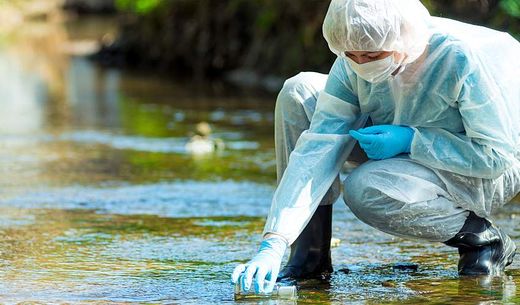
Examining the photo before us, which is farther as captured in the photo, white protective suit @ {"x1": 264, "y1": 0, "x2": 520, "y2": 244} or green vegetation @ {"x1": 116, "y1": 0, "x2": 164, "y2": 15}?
green vegetation @ {"x1": 116, "y1": 0, "x2": 164, "y2": 15}

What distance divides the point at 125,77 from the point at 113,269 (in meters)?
12.1

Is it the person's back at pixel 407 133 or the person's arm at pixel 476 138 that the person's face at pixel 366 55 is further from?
the person's arm at pixel 476 138

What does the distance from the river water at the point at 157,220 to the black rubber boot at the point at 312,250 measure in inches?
3.7

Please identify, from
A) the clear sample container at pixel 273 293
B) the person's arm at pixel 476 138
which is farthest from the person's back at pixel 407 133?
the clear sample container at pixel 273 293

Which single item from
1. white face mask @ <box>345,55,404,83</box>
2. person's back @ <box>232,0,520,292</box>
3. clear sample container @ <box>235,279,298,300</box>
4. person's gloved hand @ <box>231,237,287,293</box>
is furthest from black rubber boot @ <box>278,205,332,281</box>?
white face mask @ <box>345,55,404,83</box>

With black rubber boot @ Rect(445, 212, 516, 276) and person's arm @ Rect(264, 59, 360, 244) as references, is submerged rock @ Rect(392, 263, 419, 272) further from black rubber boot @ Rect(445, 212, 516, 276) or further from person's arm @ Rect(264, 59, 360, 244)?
person's arm @ Rect(264, 59, 360, 244)

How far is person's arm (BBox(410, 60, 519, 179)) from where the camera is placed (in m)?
3.49

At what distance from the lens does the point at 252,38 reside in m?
15.2

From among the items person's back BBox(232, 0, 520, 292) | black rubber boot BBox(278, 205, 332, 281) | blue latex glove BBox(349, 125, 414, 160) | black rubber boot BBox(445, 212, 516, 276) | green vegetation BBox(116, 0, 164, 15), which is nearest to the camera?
person's back BBox(232, 0, 520, 292)

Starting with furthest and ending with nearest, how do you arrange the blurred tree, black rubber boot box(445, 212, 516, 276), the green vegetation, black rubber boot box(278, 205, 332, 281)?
the green vegetation < the blurred tree < black rubber boot box(278, 205, 332, 281) < black rubber boot box(445, 212, 516, 276)

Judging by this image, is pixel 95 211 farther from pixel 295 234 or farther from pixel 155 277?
pixel 295 234

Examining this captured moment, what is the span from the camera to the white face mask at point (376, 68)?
11.3 feet

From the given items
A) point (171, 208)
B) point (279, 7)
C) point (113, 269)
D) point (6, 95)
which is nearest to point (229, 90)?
point (279, 7)

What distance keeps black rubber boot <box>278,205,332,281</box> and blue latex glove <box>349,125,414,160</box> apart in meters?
0.36
